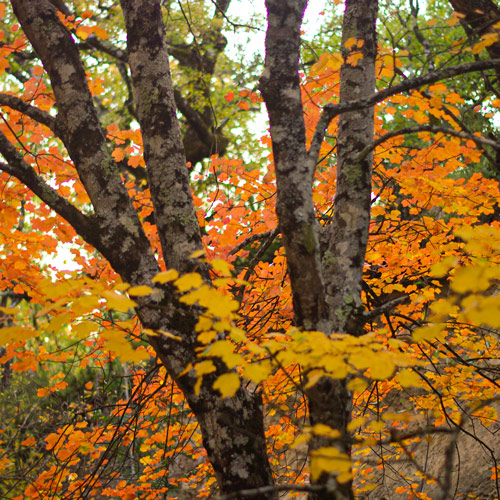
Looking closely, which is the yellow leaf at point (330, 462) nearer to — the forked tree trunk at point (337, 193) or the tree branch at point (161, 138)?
the forked tree trunk at point (337, 193)

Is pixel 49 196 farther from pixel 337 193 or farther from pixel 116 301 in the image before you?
pixel 337 193

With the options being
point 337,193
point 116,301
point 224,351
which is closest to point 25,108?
point 116,301

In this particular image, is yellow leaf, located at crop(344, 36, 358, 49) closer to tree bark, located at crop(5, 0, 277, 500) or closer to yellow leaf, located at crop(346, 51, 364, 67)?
yellow leaf, located at crop(346, 51, 364, 67)

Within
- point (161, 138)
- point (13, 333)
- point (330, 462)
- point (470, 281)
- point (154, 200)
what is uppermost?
point (161, 138)

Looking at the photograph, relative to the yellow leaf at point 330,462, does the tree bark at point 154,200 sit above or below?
above

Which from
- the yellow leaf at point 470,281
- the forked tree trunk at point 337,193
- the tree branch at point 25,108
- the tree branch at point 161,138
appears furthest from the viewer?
the tree branch at point 25,108

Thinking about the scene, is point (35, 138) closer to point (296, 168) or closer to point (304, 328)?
point (296, 168)

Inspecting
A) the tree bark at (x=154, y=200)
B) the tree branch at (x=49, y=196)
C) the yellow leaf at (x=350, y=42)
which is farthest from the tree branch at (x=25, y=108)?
the yellow leaf at (x=350, y=42)

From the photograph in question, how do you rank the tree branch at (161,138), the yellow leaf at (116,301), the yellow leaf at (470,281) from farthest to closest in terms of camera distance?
the tree branch at (161,138) < the yellow leaf at (116,301) < the yellow leaf at (470,281)

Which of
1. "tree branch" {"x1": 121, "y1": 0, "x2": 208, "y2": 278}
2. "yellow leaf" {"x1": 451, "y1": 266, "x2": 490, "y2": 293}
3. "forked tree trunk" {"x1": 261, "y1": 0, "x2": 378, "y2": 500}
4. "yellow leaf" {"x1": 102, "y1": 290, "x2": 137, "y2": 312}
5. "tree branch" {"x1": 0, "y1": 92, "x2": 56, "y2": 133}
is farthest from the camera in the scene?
"tree branch" {"x1": 0, "y1": 92, "x2": 56, "y2": 133}

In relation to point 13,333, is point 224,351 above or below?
below

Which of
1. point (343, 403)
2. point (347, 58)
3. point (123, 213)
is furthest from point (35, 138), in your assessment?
point (343, 403)

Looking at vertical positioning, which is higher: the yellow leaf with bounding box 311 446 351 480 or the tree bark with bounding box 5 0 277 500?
the tree bark with bounding box 5 0 277 500

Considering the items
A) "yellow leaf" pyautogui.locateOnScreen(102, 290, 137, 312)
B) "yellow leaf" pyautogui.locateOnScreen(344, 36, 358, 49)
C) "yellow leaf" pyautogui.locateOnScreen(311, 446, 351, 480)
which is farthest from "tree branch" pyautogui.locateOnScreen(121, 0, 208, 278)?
"yellow leaf" pyautogui.locateOnScreen(311, 446, 351, 480)
